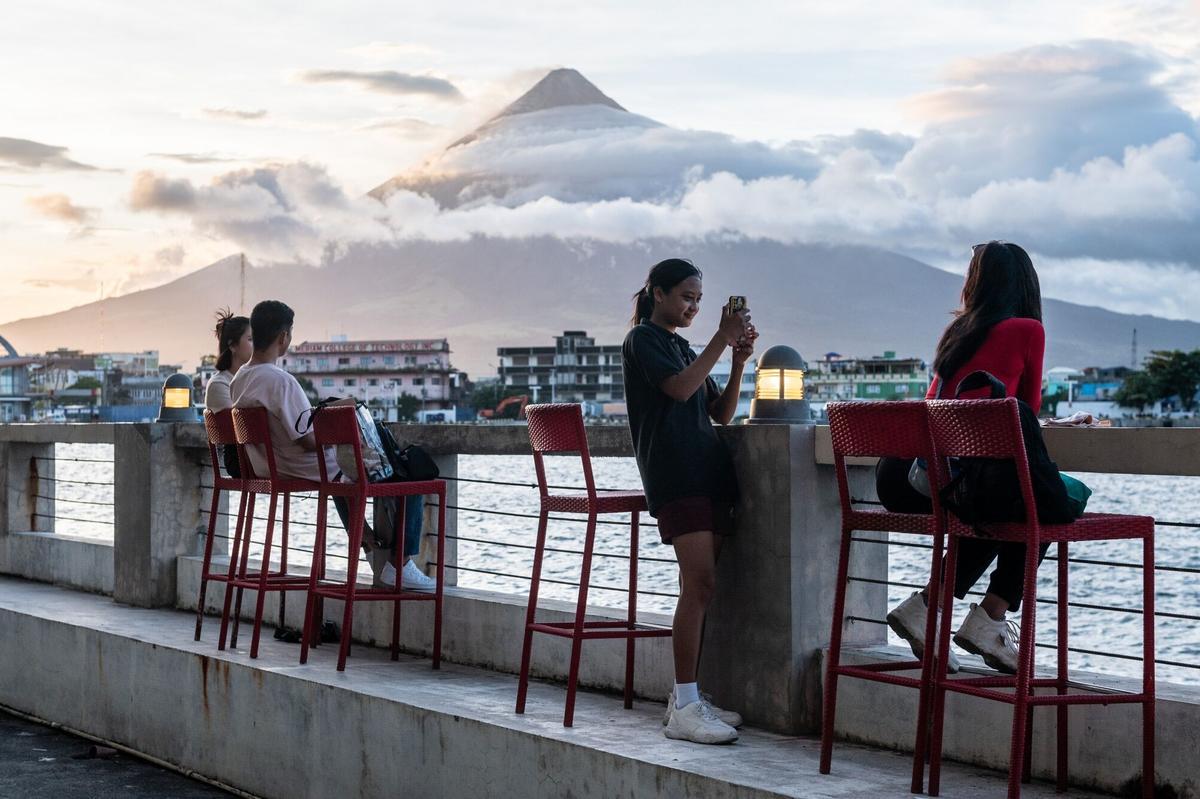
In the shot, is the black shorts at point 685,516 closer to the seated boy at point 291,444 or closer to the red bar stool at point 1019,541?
the red bar stool at point 1019,541

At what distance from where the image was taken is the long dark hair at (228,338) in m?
8.15

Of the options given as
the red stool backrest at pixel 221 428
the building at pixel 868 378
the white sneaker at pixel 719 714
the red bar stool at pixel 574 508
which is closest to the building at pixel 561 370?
the building at pixel 868 378

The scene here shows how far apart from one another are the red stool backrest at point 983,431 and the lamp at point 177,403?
821 cm

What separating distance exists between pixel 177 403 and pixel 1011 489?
8.80m

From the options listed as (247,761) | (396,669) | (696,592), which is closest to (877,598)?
(696,592)

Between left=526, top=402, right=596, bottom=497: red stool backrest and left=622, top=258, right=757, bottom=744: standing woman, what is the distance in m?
0.17

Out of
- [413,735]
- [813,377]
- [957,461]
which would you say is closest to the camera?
[957,461]

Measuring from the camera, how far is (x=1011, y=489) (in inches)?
155

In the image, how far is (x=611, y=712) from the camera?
18.1 feet

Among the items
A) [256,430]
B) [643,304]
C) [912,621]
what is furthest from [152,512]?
[912,621]

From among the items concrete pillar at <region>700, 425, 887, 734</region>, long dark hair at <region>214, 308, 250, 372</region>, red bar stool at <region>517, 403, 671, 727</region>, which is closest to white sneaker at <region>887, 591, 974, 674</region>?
concrete pillar at <region>700, 425, 887, 734</region>

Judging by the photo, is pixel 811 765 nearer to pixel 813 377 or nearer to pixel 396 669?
pixel 396 669

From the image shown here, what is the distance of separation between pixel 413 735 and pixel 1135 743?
2.34 metres

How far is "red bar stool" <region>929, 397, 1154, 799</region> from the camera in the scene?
12.4 feet
